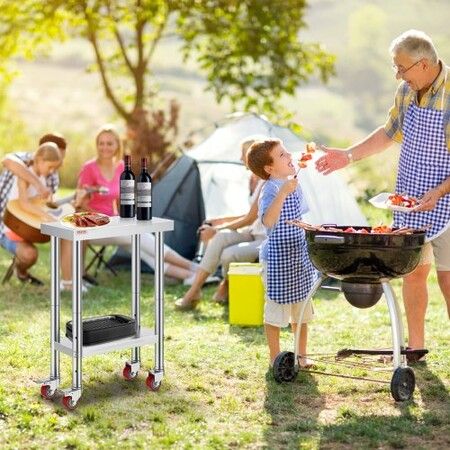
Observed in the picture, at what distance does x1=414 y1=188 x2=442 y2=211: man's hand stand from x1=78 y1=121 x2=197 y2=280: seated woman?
124 inches

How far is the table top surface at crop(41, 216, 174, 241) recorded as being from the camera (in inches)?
170

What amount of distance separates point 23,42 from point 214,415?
372 inches

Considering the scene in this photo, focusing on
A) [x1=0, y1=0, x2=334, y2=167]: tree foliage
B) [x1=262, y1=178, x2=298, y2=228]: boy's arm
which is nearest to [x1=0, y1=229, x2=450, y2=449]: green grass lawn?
[x1=262, y1=178, x2=298, y2=228]: boy's arm

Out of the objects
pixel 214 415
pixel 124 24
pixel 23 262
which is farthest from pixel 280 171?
pixel 124 24

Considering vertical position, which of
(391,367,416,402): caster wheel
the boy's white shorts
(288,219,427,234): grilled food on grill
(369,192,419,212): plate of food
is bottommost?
(391,367,416,402): caster wheel

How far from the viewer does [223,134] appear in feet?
27.6

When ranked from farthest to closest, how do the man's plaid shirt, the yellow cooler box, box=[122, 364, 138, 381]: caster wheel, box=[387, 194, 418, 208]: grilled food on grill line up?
the man's plaid shirt
the yellow cooler box
box=[122, 364, 138, 381]: caster wheel
box=[387, 194, 418, 208]: grilled food on grill

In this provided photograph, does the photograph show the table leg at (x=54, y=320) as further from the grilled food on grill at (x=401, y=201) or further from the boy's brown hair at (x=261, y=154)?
the grilled food on grill at (x=401, y=201)

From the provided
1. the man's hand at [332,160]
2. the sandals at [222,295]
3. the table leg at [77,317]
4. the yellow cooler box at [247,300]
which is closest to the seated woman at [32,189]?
the sandals at [222,295]

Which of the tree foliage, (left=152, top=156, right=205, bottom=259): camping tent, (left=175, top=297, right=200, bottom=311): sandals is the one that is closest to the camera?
(left=175, top=297, right=200, bottom=311): sandals

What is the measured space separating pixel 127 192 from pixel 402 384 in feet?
5.01

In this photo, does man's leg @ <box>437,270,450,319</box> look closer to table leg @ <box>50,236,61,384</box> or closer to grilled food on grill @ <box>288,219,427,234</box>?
grilled food on grill @ <box>288,219,427,234</box>

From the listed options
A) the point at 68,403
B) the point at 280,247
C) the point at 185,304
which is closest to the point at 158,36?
the point at 185,304

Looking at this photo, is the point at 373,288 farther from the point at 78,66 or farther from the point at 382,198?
the point at 78,66
